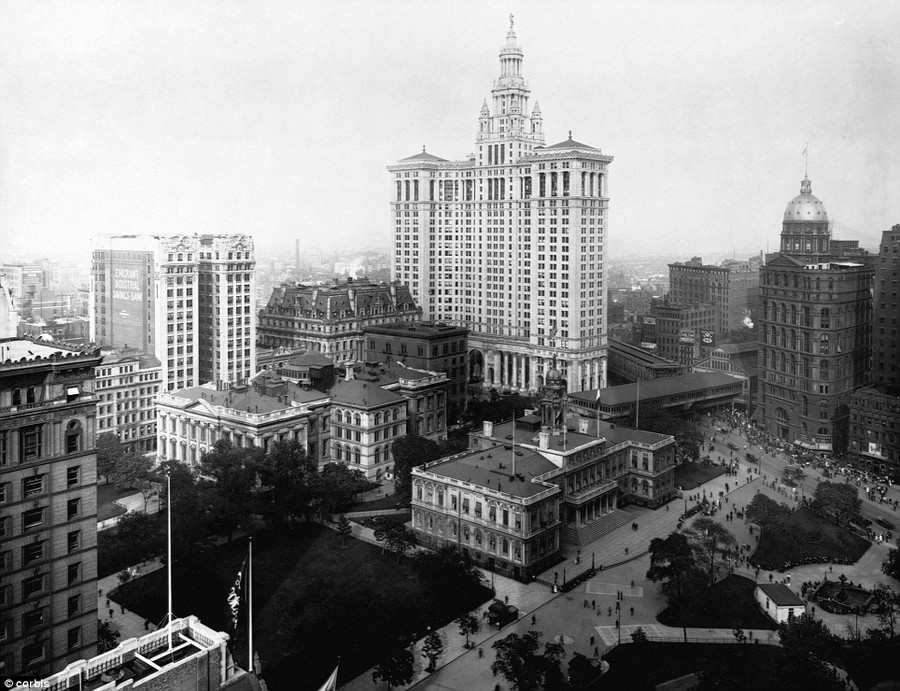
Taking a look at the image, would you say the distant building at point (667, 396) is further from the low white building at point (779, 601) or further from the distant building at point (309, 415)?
the low white building at point (779, 601)

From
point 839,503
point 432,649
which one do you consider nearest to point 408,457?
point 432,649

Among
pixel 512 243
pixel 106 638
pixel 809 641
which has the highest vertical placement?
pixel 512 243

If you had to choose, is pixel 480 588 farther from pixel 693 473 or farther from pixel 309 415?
pixel 693 473

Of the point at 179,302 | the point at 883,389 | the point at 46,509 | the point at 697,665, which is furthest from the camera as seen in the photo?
the point at 179,302

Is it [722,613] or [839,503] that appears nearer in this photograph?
[722,613]

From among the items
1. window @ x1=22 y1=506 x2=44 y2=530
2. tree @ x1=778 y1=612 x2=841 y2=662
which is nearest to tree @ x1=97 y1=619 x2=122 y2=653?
window @ x1=22 y1=506 x2=44 y2=530

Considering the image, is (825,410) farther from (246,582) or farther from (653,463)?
(246,582)
